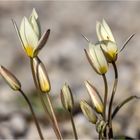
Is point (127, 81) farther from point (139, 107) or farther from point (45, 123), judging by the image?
point (45, 123)

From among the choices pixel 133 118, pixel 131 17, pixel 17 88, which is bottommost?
pixel 133 118

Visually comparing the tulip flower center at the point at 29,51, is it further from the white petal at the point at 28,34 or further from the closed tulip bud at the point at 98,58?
the closed tulip bud at the point at 98,58

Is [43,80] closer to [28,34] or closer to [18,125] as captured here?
[28,34]

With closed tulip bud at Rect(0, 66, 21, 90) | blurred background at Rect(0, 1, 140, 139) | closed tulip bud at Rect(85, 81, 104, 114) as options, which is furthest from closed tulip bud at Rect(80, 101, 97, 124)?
blurred background at Rect(0, 1, 140, 139)

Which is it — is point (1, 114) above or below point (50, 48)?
below

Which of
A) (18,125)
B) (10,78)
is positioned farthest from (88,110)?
(18,125)

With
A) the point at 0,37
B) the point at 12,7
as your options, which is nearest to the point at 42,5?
the point at 12,7

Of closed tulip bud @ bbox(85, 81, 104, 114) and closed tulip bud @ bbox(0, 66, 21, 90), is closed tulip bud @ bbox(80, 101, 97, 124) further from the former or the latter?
closed tulip bud @ bbox(0, 66, 21, 90)

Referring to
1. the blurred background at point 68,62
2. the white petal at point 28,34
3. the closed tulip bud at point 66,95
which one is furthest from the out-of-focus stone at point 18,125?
the white petal at point 28,34
